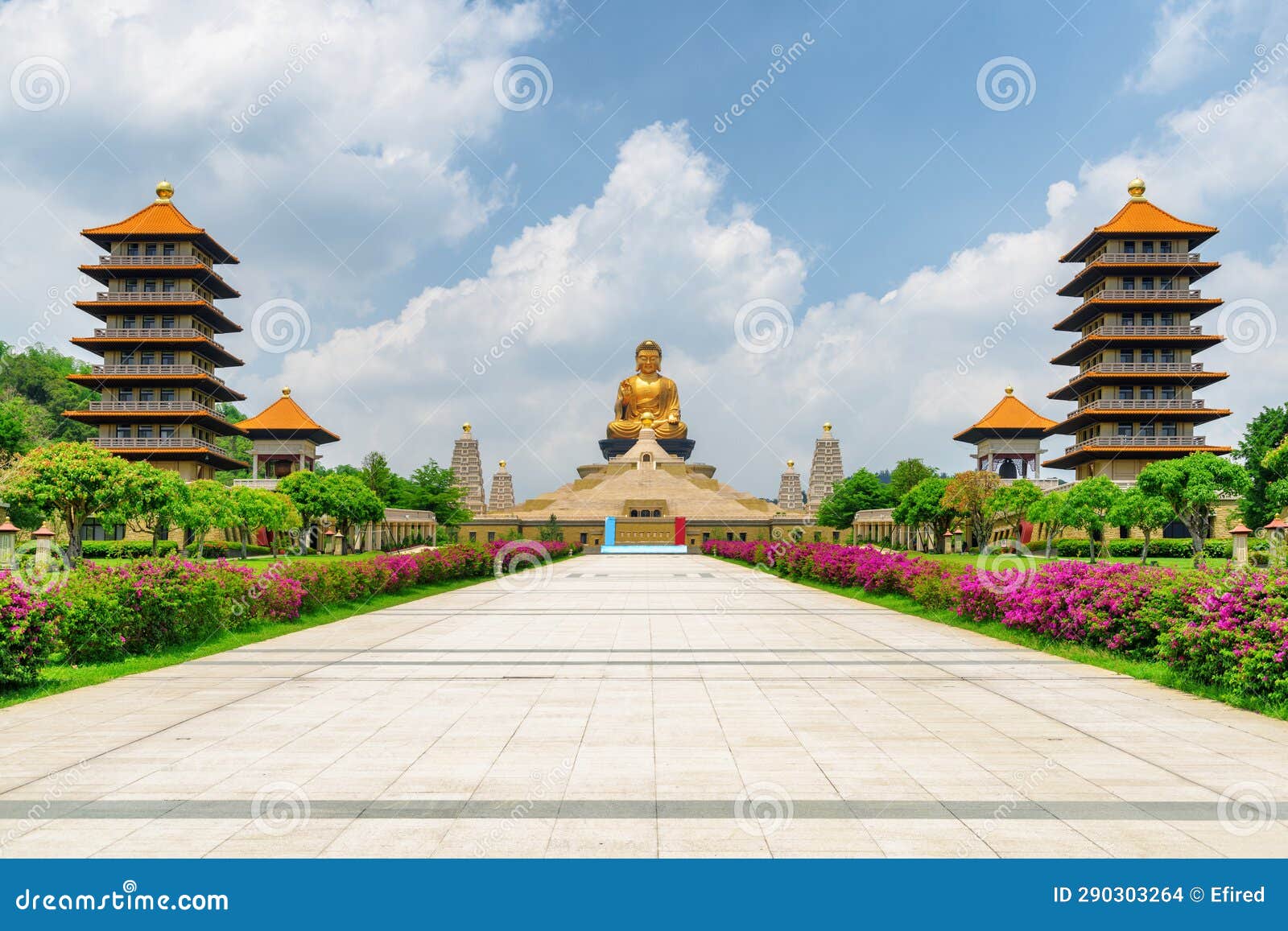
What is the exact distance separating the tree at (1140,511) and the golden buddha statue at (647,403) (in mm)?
46113

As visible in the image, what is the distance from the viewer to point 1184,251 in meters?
46.8

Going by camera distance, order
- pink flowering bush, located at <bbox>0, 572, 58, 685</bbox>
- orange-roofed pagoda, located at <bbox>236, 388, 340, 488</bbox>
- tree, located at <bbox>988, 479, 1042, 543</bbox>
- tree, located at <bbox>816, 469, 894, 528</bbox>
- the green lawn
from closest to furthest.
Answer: pink flowering bush, located at <bbox>0, 572, 58, 685</bbox>, the green lawn, tree, located at <bbox>988, 479, 1042, 543</bbox>, orange-roofed pagoda, located at <bbox>236, 388, 340, 488</bbox>, tree, located at <bbox>816, 469, 894, 528</bbox>

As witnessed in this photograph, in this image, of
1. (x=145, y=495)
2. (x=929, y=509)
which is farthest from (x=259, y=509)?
(x=929, y=509)

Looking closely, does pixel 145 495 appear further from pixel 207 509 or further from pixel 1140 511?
pixel 1140 511

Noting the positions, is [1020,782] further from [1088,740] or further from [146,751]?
[146,751]

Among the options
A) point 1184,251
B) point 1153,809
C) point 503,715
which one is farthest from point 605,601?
point 1184,251

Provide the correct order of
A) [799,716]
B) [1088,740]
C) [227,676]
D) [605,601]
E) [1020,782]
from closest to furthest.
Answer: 1. [1020,782]
2. [1088,740]
3. [799,716]
4. [227,676]
5. [605,601]

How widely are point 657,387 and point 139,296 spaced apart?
1620 inches

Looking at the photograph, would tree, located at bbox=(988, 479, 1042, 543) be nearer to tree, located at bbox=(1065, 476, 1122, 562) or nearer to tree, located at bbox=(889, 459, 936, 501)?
tree, located at bbox=(1065, 476, 1122, 562)

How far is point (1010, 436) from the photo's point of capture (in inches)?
2217

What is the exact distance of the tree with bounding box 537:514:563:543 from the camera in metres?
59.8

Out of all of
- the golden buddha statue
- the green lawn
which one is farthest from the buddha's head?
the green lawn

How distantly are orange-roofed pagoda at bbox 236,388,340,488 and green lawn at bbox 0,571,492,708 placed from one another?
39.3m

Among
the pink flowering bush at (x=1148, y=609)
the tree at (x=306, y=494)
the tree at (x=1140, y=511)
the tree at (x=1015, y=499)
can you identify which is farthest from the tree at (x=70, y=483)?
the tree at (x=1140, y=511)
